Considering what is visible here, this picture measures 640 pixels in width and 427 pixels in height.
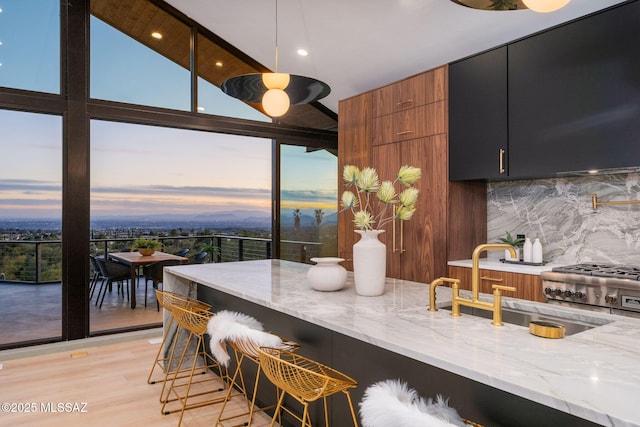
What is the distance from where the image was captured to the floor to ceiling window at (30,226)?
3.76 m

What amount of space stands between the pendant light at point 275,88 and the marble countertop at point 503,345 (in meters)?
1.17

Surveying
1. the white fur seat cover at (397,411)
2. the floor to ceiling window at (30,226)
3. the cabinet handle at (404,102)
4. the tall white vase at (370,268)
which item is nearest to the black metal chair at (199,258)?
the floor to ceiling window at (30,226)

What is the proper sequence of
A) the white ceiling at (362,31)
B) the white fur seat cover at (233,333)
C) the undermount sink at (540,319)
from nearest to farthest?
the undermount sink at (540,319) < the white fur seat cover at (233,333) < the white ceiling at (362,31)

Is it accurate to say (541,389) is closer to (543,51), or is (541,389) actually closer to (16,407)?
(543,51)

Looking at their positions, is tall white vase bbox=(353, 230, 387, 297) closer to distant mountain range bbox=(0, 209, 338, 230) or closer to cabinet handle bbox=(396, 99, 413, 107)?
cabinet handle bbox=(396, 99, 413, 107)

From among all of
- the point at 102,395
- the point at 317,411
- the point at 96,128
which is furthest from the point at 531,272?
the point at 96,128

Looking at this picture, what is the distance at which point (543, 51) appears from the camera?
3.05 metres

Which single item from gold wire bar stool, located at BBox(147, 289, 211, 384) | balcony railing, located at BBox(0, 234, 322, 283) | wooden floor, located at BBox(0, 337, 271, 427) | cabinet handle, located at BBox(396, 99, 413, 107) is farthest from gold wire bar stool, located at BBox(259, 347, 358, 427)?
balcony railing, located at BBox(0, 234, 322, 283)

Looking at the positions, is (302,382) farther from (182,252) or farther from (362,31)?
(182,252)

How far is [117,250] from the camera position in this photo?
15.1ft

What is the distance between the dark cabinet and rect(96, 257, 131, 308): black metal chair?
3.43 m

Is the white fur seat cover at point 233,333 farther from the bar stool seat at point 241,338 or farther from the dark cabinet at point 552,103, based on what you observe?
the dark cabinet at point 552,103

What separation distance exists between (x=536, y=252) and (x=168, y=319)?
9.46ft

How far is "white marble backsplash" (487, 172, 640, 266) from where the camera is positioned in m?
3.03
